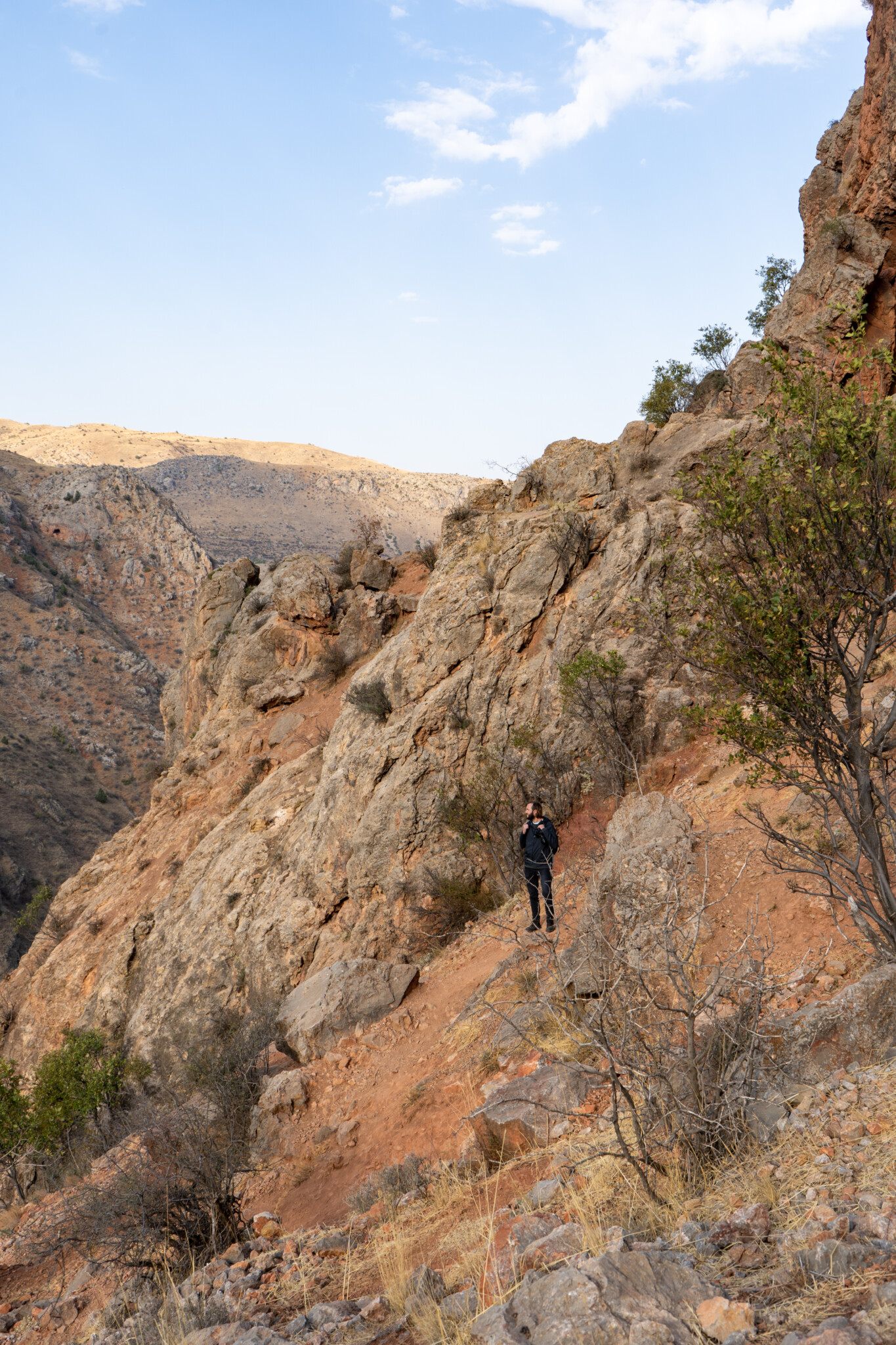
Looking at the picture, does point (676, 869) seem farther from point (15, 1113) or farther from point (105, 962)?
point (105, 962)

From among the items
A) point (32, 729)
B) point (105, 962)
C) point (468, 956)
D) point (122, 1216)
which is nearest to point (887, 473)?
point (122, 1216)

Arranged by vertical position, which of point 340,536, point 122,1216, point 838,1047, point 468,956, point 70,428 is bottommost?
point 468,956

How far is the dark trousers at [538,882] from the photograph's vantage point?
9531 millimetres

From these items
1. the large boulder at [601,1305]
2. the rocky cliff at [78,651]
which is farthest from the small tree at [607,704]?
the rocky cliff at [78,651]

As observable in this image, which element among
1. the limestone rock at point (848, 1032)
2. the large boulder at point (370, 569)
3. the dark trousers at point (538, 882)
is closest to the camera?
the limestone rock at point (848, 1032)

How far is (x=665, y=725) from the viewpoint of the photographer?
12.2 m

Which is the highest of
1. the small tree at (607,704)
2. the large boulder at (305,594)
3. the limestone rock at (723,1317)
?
the large boulder at (305,594)

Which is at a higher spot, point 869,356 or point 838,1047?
point 869,356

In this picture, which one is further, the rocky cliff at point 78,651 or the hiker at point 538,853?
the rocky cliff at point 78,651

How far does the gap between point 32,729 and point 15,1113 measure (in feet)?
134

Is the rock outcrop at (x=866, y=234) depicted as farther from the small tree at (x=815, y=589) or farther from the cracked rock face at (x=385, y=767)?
the small tree at (x=815, y=589)

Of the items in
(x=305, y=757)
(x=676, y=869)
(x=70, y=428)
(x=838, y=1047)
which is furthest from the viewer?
(x=70, y=428)

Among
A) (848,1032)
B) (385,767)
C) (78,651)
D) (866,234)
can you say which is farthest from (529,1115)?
→ (78,651)

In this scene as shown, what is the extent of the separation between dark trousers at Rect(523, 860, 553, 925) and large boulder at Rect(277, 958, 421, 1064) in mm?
2185
